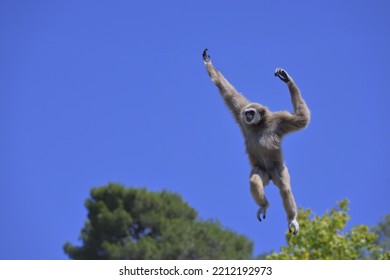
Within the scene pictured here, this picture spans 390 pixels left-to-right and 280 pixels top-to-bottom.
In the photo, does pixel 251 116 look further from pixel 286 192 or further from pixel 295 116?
pixel 286 192

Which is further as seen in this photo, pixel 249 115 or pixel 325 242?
pixel 325 242

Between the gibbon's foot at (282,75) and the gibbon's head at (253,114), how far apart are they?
869 millimetres

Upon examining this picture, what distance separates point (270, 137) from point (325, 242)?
9.04 m

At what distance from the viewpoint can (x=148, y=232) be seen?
58438mm

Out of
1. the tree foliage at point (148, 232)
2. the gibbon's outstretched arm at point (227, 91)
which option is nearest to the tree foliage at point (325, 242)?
the gibbon's outstretched arm at point (227, 91)

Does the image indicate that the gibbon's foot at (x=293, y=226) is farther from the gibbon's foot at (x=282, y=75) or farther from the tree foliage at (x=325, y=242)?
the tree foliage at (x=325, y=242)

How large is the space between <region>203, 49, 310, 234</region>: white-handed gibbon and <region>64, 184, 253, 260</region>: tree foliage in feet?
124

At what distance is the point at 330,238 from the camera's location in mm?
23891

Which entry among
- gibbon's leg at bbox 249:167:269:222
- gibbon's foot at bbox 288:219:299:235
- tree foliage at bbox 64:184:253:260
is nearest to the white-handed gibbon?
gibbon's leg at bbox 249:167:269:222

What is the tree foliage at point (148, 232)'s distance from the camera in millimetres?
54094

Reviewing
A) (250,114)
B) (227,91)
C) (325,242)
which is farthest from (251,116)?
(325,242)
